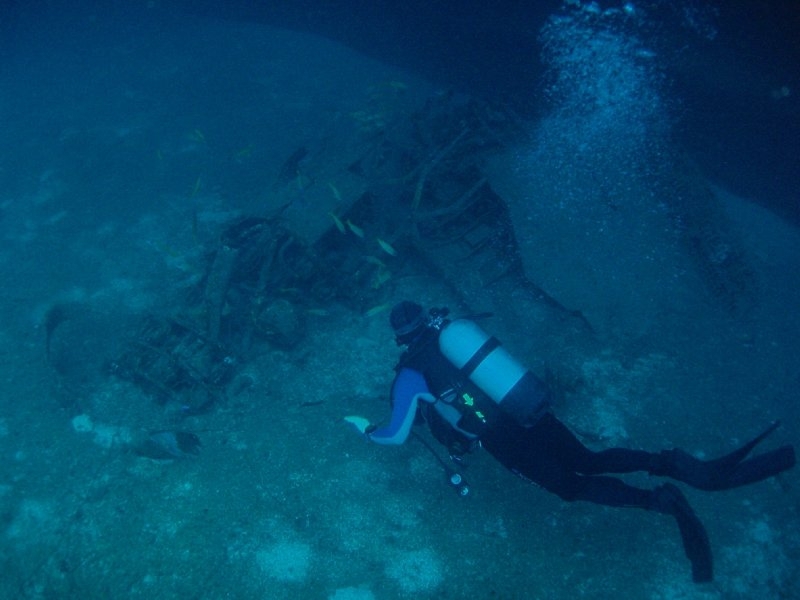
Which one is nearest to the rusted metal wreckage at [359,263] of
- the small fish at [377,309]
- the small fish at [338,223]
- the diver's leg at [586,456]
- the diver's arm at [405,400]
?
the small fish at [338,223]

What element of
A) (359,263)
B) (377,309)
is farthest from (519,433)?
(359,263)

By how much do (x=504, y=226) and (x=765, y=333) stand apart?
4.26 meters

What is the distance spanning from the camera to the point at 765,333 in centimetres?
652

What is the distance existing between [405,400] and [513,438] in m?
1.11

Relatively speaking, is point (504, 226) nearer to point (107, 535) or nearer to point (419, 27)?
point (107, 535)

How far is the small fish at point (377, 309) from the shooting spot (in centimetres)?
691

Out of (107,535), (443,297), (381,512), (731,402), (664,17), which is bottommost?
(107,535)

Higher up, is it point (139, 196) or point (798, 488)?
point (798, 488)

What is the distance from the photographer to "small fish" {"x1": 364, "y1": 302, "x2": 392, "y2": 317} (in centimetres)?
691

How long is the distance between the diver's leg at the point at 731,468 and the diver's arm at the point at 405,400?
2371 mm

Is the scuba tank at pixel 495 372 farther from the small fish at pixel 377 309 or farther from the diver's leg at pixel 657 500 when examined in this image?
the small fish at pixel 377 309

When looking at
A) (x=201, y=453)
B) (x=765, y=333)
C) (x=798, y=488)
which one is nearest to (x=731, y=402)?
(x=798, y=488)

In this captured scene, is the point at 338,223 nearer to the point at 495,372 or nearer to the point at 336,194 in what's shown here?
the point at 336,194

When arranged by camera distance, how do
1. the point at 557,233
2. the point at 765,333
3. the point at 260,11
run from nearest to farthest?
the point at 765,333 → the point at 557,233 → the point at 260,11
